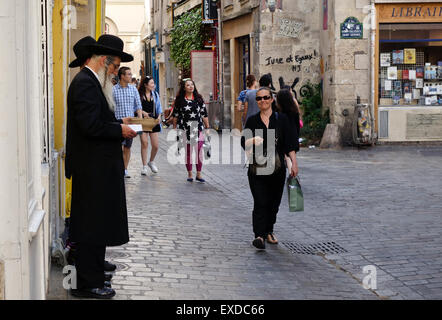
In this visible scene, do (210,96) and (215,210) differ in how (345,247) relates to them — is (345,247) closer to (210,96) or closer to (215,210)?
(215,210)

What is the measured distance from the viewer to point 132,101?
12070 mm

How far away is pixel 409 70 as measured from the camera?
18578mm

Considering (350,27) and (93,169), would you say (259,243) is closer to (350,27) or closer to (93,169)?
(93,169)

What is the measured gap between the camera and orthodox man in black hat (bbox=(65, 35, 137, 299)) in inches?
208

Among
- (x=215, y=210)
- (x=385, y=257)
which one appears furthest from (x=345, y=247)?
(x=215, y=210)

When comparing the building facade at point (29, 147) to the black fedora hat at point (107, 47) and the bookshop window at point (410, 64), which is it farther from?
the bookshop window at point (410, 64)

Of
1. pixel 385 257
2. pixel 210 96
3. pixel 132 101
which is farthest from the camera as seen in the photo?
pixel 210 96

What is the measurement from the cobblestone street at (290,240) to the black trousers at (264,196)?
0.26 metres

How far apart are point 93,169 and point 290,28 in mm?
15736

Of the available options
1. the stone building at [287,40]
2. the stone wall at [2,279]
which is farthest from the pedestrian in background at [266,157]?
the stone building at [287,40]

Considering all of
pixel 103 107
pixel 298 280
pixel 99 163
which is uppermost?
pixel 103 107

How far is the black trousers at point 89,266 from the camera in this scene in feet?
17.9

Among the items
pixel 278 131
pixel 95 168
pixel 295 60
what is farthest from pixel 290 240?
pixel 295 60
